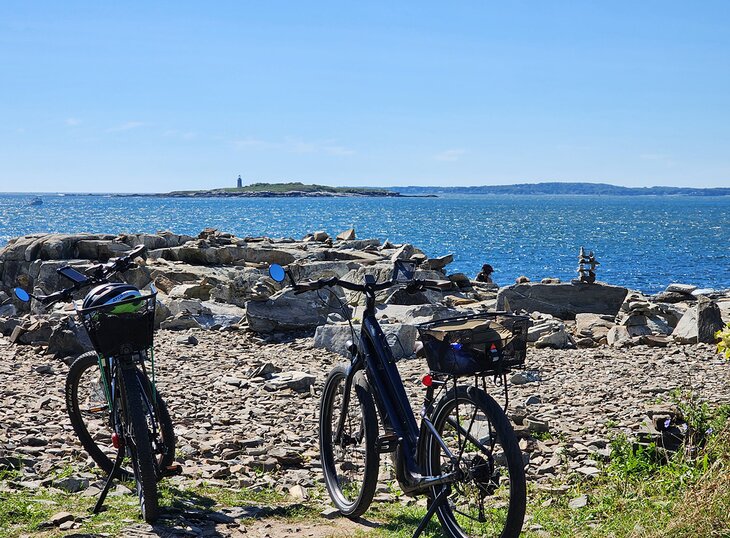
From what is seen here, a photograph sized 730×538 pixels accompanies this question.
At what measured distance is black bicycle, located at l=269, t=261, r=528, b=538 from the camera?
4.40 meters

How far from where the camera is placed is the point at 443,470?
4.81 m

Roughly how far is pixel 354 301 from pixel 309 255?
28.4 feet

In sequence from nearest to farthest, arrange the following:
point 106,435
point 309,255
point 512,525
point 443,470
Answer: point 512,525
point 443,470
point 106,435
point 309,255

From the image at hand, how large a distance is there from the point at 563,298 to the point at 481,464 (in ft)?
43.3

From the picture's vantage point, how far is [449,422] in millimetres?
4688

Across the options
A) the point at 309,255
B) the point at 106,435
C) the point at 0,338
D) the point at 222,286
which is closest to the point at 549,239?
the point at 309,255

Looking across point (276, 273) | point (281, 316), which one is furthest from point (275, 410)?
point (281, 316)

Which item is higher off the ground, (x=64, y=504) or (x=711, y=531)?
(x=711, y=531)

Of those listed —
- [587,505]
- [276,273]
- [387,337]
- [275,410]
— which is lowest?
[275,410]

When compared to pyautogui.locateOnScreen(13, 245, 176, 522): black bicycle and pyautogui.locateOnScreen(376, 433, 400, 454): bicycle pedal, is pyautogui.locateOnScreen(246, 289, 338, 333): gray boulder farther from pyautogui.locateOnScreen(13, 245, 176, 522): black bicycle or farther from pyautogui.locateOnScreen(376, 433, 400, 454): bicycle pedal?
pyautogui.locateOnScreen(376, 433, 400, 454): bicycle pedal

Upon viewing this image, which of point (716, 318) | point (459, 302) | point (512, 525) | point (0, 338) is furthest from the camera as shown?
point (459, 302)

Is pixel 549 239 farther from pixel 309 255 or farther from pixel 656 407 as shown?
pixel 656 407

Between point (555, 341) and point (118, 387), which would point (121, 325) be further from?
point (555, 341)

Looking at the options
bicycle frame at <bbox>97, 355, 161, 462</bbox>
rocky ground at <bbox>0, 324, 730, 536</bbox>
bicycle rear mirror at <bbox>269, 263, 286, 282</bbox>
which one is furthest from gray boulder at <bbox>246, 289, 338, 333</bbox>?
bicycle rear mirror at <bbox>269, 263, 286, 282</bbox>
